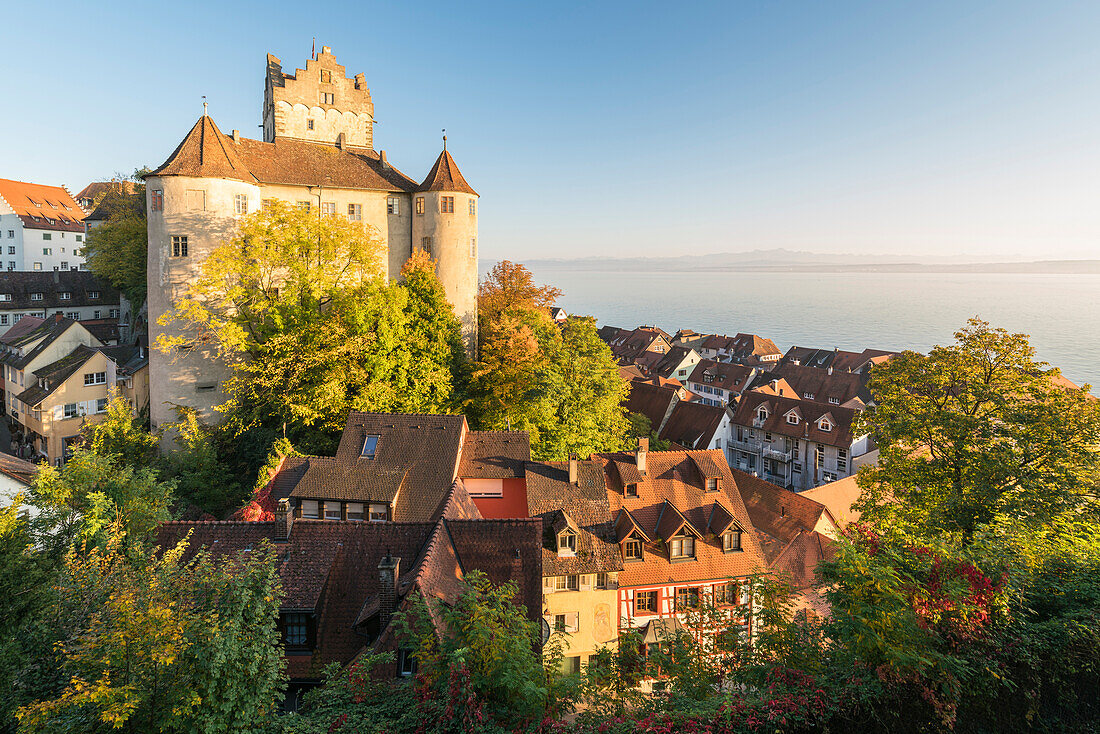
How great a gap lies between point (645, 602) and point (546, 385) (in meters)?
13.2

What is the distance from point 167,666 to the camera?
6.89 meters

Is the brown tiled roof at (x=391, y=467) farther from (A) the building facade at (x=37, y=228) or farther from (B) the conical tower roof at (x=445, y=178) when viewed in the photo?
(A) the building facade at (x=37, y=228)

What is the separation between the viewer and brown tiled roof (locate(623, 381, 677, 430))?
49.5 m

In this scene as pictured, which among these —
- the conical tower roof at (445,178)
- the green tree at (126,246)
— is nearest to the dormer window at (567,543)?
the conical tower roof at (445,178)

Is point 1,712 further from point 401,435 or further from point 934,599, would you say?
point 401,435

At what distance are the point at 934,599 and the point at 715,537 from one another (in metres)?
14.9

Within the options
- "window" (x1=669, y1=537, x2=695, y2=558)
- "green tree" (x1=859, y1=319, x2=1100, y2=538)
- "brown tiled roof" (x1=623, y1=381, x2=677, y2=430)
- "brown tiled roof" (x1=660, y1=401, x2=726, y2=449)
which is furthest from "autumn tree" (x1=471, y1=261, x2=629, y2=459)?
"green tree" (x1=859, y1=319, x2=1100, y2=538)

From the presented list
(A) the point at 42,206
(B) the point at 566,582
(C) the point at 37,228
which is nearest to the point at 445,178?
(B) the point at 566,582

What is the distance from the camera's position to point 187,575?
8.83 meters

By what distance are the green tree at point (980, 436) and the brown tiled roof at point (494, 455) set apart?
13.2 metres

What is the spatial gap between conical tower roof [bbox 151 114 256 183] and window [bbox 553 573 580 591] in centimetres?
2570

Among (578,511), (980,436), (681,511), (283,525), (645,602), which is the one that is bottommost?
(645,602)

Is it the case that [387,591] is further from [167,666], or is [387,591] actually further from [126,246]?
[126,246]

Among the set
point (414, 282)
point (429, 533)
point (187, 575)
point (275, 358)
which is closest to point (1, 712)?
point (187, 575)
